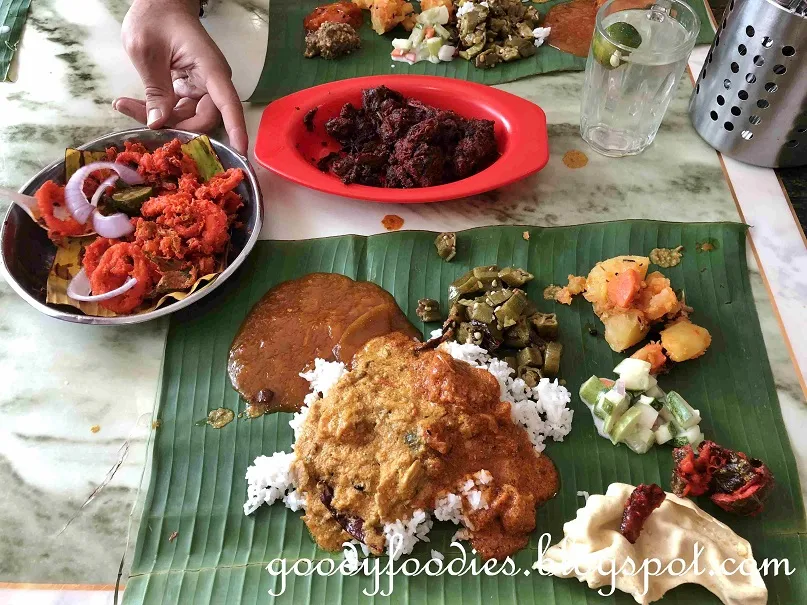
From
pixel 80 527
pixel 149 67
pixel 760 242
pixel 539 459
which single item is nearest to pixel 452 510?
pixel 539 459

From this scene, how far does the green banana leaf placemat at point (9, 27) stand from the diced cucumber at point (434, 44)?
2582mm

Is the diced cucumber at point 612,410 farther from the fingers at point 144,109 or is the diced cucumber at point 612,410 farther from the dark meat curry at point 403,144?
the fingers at point 144,109

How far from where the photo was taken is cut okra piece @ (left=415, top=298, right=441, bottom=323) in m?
2.77

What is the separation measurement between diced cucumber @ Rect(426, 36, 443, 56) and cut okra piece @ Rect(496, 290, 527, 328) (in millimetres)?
1930

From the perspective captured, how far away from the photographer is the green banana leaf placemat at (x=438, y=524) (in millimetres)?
2158

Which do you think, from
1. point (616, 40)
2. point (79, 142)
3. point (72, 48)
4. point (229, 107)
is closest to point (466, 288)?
point (616, 40)

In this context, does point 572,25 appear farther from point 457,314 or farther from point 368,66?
point 457,314

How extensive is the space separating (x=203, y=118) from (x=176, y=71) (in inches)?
13.3

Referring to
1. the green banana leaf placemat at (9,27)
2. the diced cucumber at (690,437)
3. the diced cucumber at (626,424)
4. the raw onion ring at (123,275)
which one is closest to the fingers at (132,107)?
the green banana leaf placemat at (9,27)

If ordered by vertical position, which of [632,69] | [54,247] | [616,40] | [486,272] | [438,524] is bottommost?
[438,524]

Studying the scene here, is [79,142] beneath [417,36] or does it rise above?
beneath

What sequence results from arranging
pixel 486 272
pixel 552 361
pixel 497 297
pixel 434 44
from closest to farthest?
1. pixel 552 361
2. pixel 497 297
3. pixel 486 272
4. pixel 434 44

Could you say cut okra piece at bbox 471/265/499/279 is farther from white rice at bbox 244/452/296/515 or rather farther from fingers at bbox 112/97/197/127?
fingers at bbox 112/97/197/127

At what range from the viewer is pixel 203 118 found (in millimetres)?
3455
